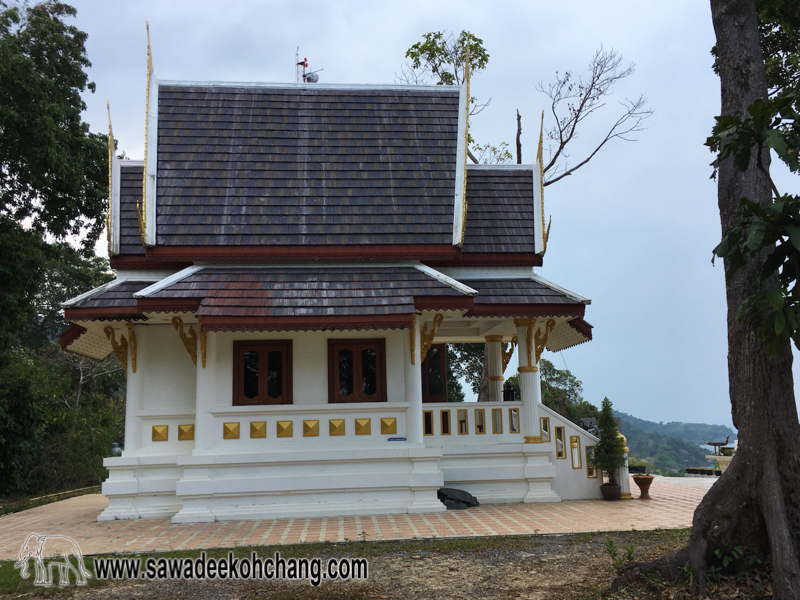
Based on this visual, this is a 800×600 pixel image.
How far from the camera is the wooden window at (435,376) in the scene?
12.7 metres

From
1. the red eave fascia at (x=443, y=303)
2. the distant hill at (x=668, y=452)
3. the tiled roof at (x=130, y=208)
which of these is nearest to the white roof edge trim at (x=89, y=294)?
the tiled roof at (x=130, y=208)

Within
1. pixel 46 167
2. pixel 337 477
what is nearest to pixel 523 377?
pixel 337 477

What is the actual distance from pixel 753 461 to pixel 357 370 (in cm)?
567

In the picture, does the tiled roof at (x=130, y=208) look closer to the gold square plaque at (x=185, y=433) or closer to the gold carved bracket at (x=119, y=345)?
the gold carved bracket at (x=119, y=345)

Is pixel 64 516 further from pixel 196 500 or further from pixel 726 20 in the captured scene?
pixel 726 20

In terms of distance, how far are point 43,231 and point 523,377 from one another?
37.5 feet

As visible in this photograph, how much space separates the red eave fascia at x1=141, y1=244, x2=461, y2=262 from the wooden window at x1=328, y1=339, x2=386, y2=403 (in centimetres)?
126

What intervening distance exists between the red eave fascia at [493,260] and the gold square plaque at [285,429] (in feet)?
10.6

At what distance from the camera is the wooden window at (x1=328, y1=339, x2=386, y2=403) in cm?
945

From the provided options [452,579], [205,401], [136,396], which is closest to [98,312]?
[136,396]

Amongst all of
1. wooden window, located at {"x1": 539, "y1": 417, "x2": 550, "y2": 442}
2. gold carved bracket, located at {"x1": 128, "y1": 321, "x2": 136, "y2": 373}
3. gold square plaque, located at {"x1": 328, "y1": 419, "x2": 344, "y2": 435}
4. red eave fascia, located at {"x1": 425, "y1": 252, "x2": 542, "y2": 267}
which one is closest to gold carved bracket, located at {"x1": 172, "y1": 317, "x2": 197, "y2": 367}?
gold carved bracket, located at {"x1": 128, "y1": 321, "x2": 136, "y2": 373}

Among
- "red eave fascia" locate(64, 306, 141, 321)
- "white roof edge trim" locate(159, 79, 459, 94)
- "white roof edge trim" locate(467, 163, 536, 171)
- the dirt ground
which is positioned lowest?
the dirt ground

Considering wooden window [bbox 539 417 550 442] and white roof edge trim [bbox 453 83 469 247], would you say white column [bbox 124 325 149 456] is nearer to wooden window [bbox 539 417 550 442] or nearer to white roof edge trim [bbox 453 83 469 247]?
white roof edge trim [bbox 453 83 469 247]

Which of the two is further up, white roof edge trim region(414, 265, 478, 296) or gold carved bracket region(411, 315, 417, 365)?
white roof edge trim region(414, 265, 478, 296)
